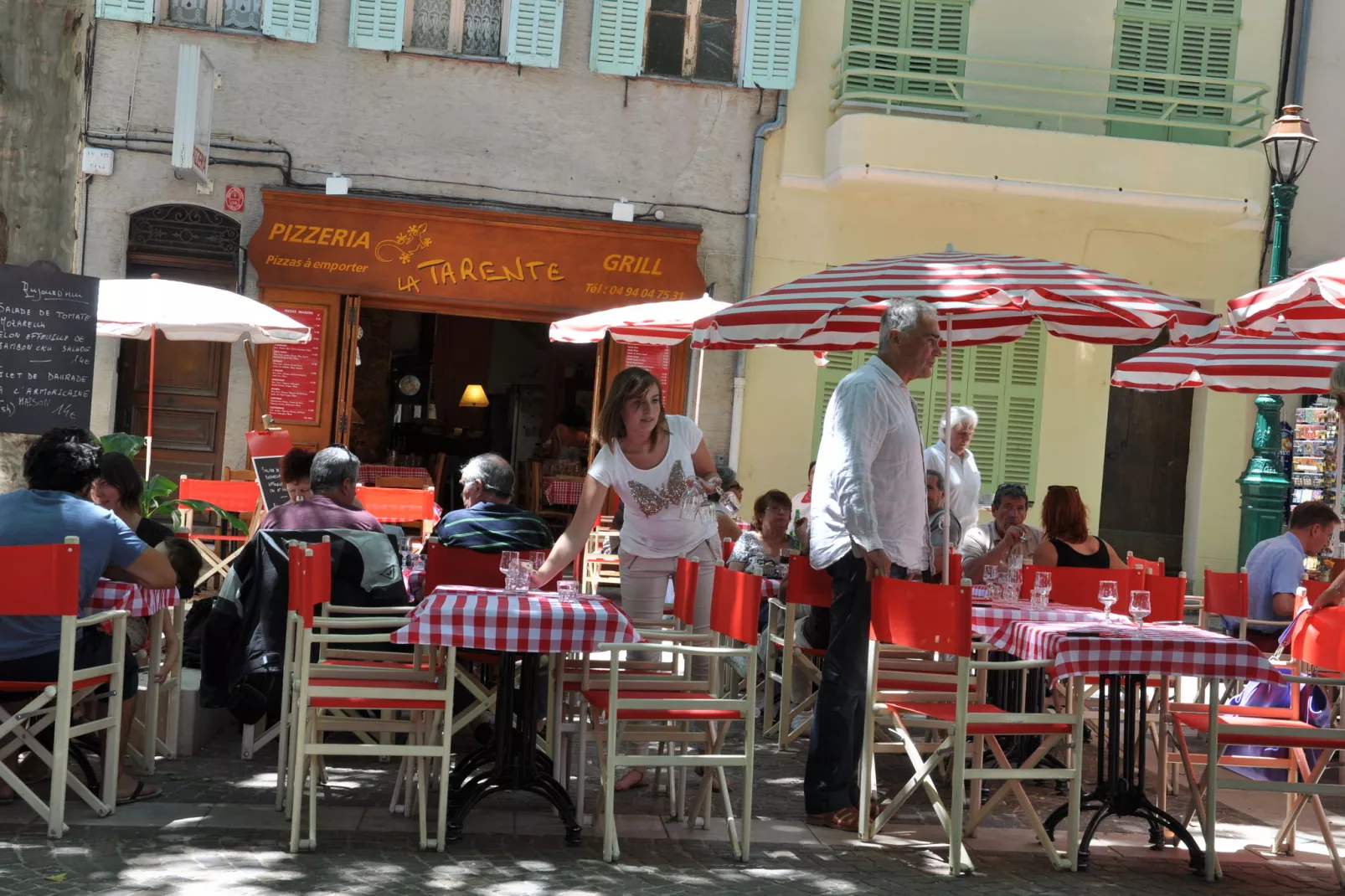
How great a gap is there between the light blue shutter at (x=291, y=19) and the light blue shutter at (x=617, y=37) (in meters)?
2.55

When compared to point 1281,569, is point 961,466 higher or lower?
higher

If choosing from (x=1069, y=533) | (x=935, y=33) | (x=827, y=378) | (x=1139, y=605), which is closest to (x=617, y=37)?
(x=935, y=33)

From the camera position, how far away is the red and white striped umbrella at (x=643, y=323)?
10227mm

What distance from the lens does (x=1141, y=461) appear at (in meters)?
15.5

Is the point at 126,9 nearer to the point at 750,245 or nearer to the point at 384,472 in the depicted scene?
the point at 384,472

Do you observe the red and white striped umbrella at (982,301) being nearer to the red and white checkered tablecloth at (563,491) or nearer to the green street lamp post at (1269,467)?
the green street lamp post at (1269,467)

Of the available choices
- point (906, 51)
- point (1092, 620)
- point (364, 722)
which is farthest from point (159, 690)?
point (906, 51)

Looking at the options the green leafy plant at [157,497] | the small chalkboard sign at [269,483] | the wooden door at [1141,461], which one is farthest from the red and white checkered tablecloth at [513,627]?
the wooden door at [1141,461]

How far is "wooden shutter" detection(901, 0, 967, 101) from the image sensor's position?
47.2 ft

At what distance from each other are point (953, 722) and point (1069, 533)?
230 centimetres

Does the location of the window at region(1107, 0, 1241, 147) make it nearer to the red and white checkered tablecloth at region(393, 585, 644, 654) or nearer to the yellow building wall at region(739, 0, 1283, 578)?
the yellow building wall at region(739, 0, 1283, 578)

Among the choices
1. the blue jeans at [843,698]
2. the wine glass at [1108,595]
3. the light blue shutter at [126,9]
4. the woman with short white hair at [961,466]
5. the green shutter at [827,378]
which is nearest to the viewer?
the blue jeans at [843,698]

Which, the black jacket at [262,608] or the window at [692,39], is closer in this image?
the black jacket at [262,608]

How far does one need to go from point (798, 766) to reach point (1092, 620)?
1.82 m
